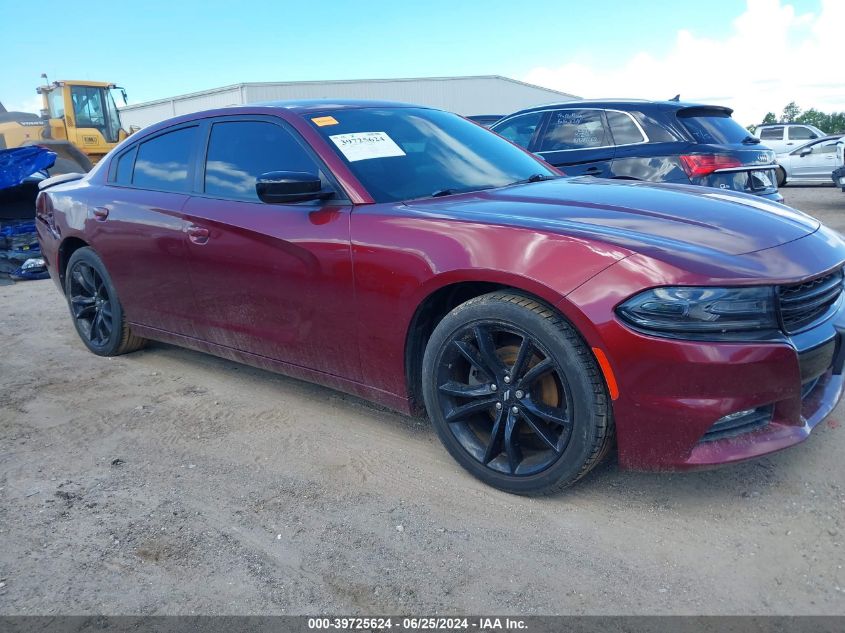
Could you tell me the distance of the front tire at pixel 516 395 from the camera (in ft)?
7.93

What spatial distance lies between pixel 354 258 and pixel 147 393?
1914 mm

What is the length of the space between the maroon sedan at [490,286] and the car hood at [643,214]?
0.02 meters

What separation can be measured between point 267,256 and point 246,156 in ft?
2.13

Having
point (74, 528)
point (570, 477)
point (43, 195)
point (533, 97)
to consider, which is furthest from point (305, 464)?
point (533, 97)

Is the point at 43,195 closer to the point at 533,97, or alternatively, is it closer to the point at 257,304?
the point at 257,304

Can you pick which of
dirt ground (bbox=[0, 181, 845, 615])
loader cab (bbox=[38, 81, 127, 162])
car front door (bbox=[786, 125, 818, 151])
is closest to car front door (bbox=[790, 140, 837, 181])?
car front door (bbox=[786, 125, 818, 151])

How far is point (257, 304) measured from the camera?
135 inches

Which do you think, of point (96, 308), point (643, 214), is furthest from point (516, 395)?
point (96, 308)

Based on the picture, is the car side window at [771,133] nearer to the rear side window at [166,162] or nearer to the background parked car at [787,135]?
the background parked car at [787,135]

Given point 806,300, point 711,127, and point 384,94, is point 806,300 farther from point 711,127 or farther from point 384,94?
point 384,94

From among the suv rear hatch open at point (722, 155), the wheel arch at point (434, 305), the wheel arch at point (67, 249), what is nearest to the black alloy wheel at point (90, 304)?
the wheel arch at point (67, 249)

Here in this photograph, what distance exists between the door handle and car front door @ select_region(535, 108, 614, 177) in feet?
12.2

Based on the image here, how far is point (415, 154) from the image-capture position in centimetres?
338

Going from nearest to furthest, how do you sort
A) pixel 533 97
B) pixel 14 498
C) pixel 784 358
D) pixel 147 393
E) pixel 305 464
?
pixel 784 358 < pixel 14 498 < pixel 305 464 < pixel 147 393 < pixel 533 97
